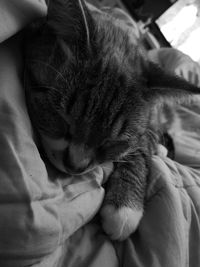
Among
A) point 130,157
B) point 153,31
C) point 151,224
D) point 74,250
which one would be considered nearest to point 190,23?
point 153,31

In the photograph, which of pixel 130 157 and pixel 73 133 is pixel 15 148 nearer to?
pixel 73 133

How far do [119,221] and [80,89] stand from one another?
0.41 m

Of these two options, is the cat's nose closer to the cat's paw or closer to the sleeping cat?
the sleeping cat

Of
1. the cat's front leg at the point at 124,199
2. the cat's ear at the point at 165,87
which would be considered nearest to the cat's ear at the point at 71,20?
the cat's ear at the point at 165,87

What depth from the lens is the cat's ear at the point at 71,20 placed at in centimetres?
69

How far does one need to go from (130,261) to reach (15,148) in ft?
1.52

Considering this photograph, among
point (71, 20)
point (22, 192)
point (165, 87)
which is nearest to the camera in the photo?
point (22, 192)

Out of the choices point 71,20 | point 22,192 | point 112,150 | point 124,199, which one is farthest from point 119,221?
point 71,20

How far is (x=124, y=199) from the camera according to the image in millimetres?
945

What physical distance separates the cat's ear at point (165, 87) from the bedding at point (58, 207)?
0.29 metres

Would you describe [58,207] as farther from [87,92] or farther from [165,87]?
[165,87]

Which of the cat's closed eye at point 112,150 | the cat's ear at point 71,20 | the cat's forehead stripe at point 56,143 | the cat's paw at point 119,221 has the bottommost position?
the cat's paw at point 119,221

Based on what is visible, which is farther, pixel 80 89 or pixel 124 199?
pixel 124 199

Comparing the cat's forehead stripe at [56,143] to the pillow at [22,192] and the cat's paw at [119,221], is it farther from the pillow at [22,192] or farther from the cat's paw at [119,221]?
the cat's paw at [119,221]
